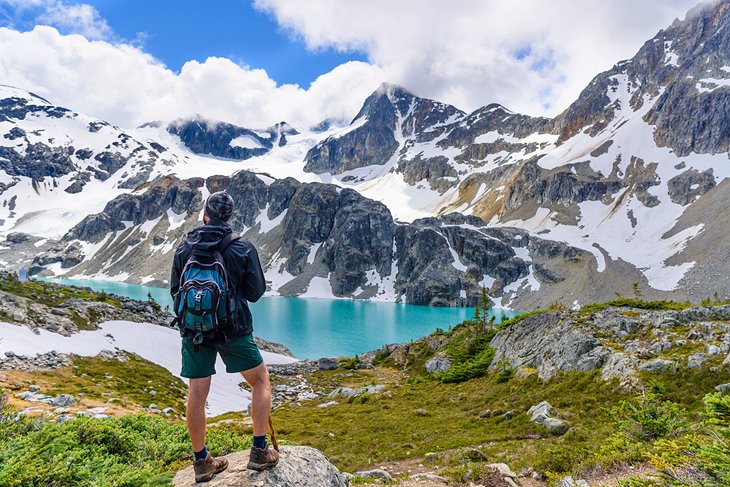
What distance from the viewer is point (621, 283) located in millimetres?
122562

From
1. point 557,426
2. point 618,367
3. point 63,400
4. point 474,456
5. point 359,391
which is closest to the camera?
point 474,456

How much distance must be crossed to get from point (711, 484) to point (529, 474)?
6485 mm

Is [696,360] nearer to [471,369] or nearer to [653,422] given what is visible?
[653,422]

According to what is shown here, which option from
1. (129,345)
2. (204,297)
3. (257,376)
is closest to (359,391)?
(129,345)

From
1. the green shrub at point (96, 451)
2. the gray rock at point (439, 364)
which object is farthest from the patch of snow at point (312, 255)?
the green shrub at point (96, 451)

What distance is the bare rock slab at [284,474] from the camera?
4930 millimetres

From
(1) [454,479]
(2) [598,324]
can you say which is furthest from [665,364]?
(1) [454,479]

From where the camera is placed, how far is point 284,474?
521 cm

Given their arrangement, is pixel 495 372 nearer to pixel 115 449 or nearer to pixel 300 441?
pixel 300 441

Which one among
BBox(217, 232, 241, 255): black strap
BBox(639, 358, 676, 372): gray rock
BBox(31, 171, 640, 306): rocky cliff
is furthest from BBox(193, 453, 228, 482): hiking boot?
BBox(31, 171, 640, 306): rocky cliff

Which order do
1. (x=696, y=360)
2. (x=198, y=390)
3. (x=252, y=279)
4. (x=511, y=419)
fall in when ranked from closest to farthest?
(x=198, y=390), (x=252, y=279), (x=696, y=360), (x=511, y=419)

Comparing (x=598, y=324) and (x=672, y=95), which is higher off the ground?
(x=672, y=95)

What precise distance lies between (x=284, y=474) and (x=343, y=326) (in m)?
92.6

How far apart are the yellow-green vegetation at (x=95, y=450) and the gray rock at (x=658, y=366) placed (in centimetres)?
1649
